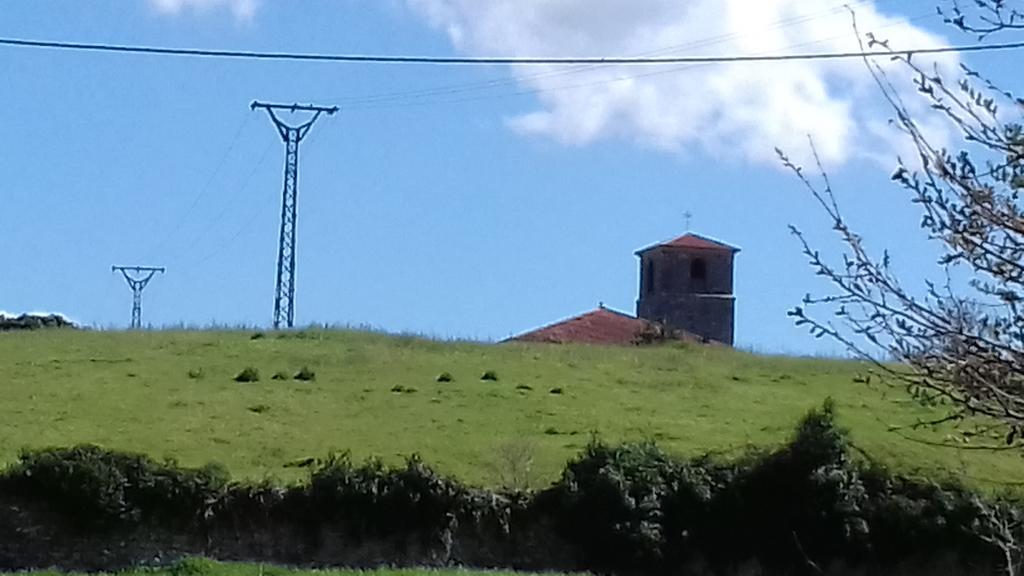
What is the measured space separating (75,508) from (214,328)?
18766mm

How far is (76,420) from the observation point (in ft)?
95.0

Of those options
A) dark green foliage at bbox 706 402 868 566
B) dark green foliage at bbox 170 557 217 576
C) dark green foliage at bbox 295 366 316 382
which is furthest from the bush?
dark green foliage at bbox 295 366 316 382

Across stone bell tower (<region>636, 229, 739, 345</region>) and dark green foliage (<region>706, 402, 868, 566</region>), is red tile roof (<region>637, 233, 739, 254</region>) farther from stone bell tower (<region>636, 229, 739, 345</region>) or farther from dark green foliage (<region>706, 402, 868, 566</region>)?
dark green foliage (<region>706, 402, 868, 566</region>)

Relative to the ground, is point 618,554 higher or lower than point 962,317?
lower

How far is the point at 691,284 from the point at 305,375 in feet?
120

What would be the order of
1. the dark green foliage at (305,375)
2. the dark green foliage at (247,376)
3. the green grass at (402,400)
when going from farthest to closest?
the dark green foliage at (305,375) < the dark green foliage at (247,376) < the green grass at (402,400)

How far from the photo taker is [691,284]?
68688mm

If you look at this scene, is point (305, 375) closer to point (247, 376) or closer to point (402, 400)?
point (247, 376)

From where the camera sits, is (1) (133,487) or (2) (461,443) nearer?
(1) (133,487)

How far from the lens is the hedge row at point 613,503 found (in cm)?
2359

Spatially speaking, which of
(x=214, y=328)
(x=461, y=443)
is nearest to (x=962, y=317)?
(x=461, y=443)

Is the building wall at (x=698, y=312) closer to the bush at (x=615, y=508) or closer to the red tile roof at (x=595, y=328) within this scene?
the red tile roof at (x=595, y=328)

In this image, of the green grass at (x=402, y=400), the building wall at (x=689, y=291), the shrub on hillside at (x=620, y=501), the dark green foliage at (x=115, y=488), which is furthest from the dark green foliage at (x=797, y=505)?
the building wall at (x=689, y=291)

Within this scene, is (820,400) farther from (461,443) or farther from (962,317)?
(962,317)
